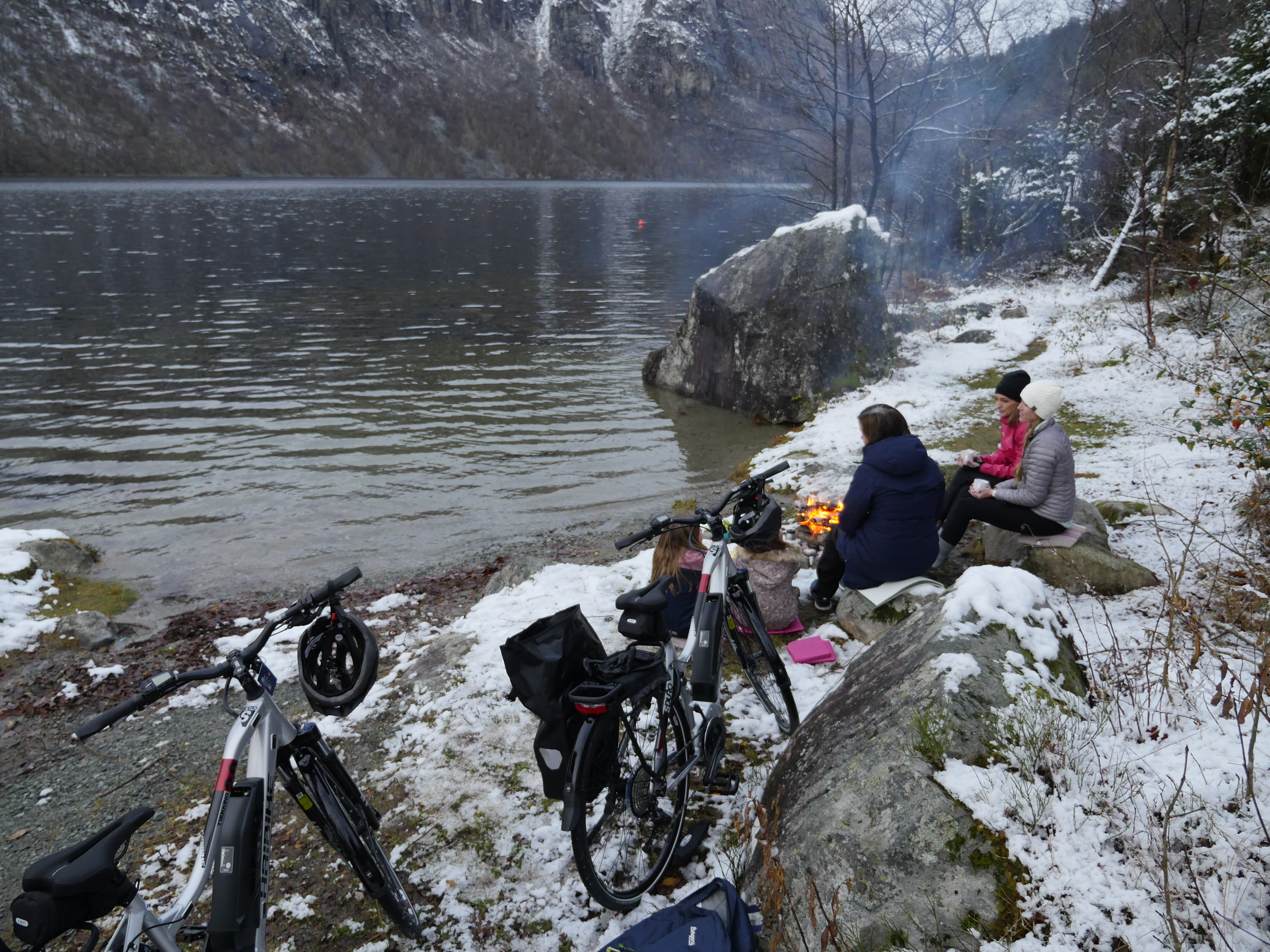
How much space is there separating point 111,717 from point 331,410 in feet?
45.5

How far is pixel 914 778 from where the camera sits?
9.37 feet

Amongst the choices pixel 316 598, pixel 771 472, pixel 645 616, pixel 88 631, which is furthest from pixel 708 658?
pixel 88 631

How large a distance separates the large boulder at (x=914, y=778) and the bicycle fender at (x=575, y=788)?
799mm

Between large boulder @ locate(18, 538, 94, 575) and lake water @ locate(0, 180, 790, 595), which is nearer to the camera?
large boulder @ locate(18, 538, 94, 575)

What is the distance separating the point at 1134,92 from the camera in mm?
22672

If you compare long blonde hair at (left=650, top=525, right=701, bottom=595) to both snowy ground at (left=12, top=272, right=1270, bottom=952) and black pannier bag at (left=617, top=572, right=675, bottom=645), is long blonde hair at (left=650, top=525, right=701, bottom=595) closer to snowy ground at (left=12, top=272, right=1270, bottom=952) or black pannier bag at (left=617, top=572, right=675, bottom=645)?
snowy ground at (left=12, top=272, right=1270, bottom=952)

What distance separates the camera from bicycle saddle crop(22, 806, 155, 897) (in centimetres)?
214

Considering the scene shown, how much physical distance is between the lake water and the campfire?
328 cm

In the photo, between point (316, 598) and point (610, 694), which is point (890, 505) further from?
point (316, 598)

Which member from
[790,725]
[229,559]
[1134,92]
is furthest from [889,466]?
[1134,92]

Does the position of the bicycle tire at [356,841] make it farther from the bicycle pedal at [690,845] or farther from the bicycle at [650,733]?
the bicycle pedal at [690,845]

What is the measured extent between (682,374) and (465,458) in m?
5.65

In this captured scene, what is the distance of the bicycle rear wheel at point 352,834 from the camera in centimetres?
313

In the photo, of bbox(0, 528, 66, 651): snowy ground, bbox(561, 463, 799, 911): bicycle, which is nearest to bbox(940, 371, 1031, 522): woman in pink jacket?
bbox(561, 463, 799, 911): bicycle
